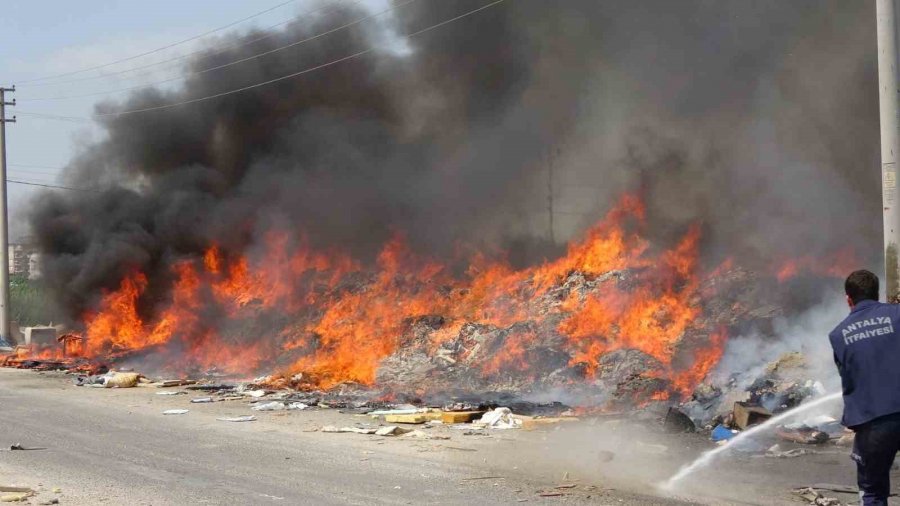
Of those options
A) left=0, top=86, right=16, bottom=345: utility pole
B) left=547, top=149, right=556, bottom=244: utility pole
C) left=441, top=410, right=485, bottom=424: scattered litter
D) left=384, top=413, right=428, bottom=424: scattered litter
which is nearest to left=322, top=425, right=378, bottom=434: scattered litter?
left=384, top=413, right=428, bottom=424: scattered litter

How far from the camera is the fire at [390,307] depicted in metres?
16.0

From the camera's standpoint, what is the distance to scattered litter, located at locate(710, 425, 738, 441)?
9.88 m

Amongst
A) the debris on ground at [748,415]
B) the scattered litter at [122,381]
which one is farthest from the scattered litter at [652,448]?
the scattered litter at [122,381]

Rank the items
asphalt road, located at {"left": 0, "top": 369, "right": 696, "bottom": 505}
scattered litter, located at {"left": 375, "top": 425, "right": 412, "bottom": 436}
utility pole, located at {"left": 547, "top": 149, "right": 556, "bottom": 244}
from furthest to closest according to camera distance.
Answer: utility pole, located at {"left": 547, "top": 149, "right": 556, "bottom": 244}
scattered litter, located at {"left": 375, "top": 425, "right": 412, "bottom": 436}
asphalt road, located at {"left": 0, "top": 369, "right": 696, "bottom": 505}

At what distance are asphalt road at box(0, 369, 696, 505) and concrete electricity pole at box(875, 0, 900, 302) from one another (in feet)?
11.8

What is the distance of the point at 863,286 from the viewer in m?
4.60

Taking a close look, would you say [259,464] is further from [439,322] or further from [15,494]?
[439,322]

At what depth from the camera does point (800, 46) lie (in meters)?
17.1

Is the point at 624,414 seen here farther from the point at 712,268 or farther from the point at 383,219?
the point at 383,219

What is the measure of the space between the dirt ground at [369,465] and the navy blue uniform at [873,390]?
261 centimetres

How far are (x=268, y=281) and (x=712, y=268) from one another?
12027mm

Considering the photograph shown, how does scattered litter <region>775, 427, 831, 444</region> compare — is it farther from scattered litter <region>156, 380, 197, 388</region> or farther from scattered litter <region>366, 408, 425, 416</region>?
scattered litter <region>156, 380, 197, 388</region>

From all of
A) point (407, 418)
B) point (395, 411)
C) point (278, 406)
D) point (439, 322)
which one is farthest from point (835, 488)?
point (439, 322)

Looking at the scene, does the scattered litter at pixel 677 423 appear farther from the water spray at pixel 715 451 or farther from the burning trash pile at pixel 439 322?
the burning trash pile at pixel 439 322
